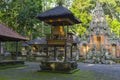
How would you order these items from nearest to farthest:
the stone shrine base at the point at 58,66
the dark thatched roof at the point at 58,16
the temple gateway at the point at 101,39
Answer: the stone shrine base at the point at 58,66 < the dark thatched roof at the point at 58,16 < the temple gateway at the point at 101,39

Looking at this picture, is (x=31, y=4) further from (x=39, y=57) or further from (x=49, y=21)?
(x=49, y=21)

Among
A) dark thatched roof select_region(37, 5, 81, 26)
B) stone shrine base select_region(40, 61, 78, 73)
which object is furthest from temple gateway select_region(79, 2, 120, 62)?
stone shrine base select_region(40, 61, 78, 73)

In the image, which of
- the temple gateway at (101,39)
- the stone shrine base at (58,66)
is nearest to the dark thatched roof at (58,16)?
the stone shrine base at (58,66)

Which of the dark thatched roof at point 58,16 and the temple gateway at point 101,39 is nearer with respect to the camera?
the dark thatched roof at point 58,16

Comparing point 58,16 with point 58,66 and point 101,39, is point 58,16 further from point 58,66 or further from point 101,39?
point 101,39

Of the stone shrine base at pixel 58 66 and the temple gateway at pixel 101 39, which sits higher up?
the temple gateway at pixel 101 39

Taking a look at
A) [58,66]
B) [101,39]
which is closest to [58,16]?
[58,66]

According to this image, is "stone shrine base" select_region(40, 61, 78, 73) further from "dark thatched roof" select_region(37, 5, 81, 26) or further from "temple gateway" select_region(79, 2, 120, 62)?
"temple gateway" select_region(79, 2, 120, 62)

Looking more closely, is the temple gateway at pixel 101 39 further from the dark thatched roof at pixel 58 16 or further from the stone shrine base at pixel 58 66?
the stone shrine base at pixel 58 66

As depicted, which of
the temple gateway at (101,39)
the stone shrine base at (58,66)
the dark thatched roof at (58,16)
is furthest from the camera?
the temple gateway at (101,39)

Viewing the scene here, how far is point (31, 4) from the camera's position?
33719 mm

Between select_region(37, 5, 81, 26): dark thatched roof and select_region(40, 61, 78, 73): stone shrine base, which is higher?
select_region(37, 5, 81, 26): dark thatched roof

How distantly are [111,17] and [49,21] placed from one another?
122ft

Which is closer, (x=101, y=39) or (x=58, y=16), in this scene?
(x=58, y=16)
